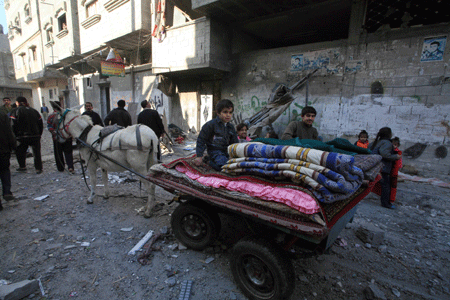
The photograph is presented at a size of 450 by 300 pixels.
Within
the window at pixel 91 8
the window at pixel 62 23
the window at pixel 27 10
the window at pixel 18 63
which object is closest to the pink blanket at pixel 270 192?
the window at pixel 91 8

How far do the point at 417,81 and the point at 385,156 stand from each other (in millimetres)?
3336

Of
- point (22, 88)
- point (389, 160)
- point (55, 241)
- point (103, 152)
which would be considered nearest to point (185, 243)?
point (55, 241)

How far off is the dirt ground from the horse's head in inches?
53.1

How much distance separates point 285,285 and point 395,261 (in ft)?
6.23

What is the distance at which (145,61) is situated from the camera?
13000mm

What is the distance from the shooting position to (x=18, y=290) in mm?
1924

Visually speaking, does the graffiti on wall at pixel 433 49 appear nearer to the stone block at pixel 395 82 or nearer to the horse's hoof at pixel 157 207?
the stone block at pixel 395 82

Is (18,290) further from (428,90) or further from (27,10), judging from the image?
(27,10)

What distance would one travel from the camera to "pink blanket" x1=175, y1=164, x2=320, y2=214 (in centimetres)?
146

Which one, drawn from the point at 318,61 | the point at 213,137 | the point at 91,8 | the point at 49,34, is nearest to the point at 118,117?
Answer: the point at 213,137

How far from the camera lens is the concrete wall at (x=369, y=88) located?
17.4 ft

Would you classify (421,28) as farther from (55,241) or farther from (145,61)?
(145,61)

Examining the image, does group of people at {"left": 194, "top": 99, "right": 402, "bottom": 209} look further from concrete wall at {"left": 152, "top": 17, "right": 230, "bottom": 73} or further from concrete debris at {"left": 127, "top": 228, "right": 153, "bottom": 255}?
concrete wall at {"left": 152, "top": 17, "right": 230, "bottom": 73}

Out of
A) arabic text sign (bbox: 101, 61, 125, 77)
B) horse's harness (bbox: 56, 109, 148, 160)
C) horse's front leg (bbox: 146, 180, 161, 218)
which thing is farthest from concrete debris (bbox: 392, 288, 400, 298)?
arabic text sign (bbox: 101, 61, 125, 77)
